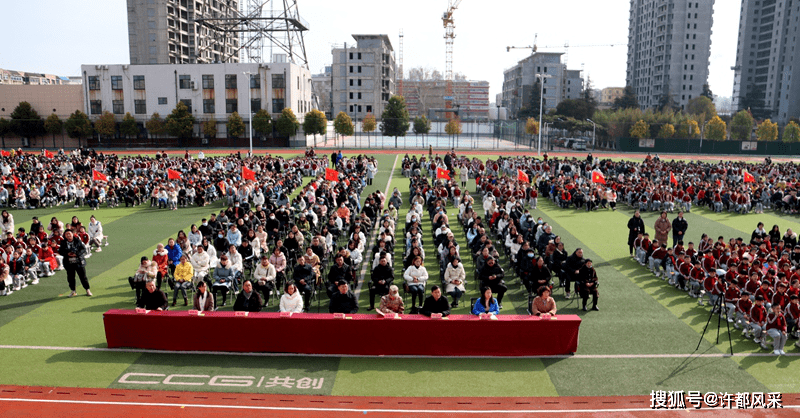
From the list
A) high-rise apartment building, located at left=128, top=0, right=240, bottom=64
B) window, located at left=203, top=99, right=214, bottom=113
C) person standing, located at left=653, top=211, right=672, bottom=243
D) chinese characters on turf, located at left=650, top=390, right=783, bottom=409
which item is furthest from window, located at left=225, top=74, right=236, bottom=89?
chinese characters on turf, located at left=650, top=390, right=783, bottom=409

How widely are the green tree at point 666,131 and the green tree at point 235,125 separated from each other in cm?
5838

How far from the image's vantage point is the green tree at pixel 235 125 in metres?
70.1

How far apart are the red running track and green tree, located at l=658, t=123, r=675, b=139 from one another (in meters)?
75.7

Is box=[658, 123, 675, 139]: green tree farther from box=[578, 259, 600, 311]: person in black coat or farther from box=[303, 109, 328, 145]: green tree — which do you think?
box=[578, 259, 600, 311]: person in black coat

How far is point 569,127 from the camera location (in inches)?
3501

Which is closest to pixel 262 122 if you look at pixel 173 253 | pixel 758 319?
pixel 173 253

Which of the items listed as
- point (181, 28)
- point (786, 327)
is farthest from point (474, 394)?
A: point (181, 28)

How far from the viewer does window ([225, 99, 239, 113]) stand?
73250mm

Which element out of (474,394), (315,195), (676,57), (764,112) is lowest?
(474,394)

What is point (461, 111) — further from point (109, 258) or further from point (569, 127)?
point (109, 258)

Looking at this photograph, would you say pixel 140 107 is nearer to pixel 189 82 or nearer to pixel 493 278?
pixel 189 82

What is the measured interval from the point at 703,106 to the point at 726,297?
109716 mm

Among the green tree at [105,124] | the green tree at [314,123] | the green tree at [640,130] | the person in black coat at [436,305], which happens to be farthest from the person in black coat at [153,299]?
the green tree at [640,130]

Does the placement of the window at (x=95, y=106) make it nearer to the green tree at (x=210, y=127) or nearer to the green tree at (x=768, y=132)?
the green tree at (x=210, y=127)
